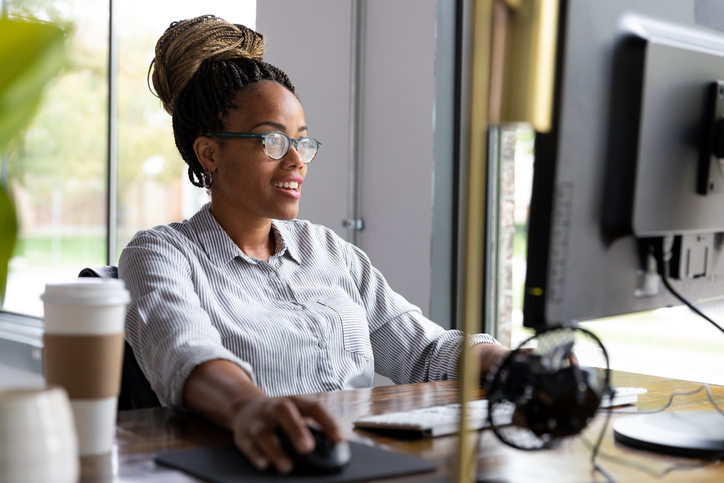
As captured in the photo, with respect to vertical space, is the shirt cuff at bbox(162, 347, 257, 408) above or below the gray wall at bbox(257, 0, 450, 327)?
below

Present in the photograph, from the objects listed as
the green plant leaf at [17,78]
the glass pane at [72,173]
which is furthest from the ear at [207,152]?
the glass pane at [72,173]

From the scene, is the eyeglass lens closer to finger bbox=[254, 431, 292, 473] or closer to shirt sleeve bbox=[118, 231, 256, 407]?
shirt sleeve bbox=[118, 231, 256, 407]

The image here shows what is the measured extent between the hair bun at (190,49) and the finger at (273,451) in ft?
3.94

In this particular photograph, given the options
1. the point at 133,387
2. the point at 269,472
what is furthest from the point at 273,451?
the point at 133,387

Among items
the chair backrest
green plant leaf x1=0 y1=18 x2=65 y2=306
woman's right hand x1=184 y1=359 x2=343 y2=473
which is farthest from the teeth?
green plant leaf x1=0 y1=18 x2=65 y2=306

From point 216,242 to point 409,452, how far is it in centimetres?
79

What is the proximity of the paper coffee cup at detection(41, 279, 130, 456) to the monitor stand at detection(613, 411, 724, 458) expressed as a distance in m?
0.61

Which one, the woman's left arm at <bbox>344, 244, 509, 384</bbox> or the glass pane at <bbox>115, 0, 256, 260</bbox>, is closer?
the woman's left arm at <bbox>344, 244, 509, 384</bbox>

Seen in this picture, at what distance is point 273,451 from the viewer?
78 cm

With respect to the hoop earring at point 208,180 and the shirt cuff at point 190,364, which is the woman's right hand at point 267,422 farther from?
the hoop earring at point 208,180

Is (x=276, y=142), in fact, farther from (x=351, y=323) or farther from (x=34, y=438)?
(x=34, y=438)

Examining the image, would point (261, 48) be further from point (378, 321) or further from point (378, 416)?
point (378, 416)

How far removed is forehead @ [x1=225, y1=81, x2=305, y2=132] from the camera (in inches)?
67.1

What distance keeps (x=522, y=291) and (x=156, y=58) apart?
52.7 inches
